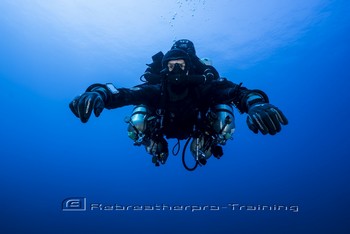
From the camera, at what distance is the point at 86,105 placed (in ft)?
10.0

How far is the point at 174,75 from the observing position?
4059 mm

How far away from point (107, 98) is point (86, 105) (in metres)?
0.54

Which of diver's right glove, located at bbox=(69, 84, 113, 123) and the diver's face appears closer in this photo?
diver's right glove, located at bbox=(69, 84, 113, 123)

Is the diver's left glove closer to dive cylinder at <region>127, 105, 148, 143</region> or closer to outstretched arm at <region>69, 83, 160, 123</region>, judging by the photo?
outstretched arm at <region>69, 83, 160, 123</region>

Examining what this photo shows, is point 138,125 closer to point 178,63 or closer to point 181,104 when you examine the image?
point 181,104

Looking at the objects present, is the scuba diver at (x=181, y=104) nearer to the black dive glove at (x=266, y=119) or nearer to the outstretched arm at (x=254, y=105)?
the outstretched arm at (x=254, y=105)

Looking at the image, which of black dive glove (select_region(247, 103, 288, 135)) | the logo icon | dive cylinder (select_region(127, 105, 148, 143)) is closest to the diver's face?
dive cylinder (select_region(127, 105, 148, 143))

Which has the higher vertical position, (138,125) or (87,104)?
(138,125)

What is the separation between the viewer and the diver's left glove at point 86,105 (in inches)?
120

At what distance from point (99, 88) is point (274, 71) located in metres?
28.0

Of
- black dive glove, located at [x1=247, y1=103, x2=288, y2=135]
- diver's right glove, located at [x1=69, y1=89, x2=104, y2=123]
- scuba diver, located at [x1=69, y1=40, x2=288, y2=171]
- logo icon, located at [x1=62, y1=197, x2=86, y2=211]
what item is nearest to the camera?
black dive glove, located at [x1=247, y1=103, x2=288, y2=135]

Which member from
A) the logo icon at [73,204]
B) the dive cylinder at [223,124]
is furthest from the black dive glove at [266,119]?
the logo icon at [73,204]

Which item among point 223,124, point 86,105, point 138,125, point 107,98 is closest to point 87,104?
point 86,105

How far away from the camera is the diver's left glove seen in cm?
→ 304
